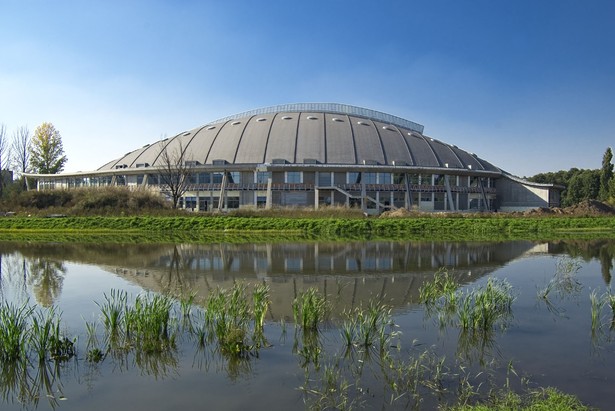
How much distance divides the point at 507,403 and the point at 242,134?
208 ft

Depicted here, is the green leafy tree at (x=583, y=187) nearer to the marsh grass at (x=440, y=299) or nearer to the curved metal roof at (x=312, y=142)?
the curved metal roof at (x=312, y=142)

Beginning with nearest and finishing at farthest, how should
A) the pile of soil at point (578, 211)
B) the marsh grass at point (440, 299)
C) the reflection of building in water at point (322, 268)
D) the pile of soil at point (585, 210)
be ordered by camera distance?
the marsh grass at point (440, 299) → the reflection of building in water at point (322, 268) → the pile of soil at point (578, 211) → the pile of soil at point (585, 210)

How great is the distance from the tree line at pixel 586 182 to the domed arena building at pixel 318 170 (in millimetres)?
19981

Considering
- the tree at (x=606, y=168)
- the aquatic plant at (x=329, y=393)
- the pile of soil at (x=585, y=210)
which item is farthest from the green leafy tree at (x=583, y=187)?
the aquatic plant at (x=329, y=393)

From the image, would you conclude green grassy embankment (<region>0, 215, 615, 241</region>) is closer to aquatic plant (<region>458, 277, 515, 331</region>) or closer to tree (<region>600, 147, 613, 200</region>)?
aquatic plant (<region>458, 277, 515, 331</region>)

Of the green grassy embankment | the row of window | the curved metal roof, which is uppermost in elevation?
the curved metal roof

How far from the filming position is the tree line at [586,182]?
276ft

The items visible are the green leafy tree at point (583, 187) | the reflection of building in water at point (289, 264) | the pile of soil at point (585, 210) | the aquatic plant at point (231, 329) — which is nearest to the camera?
the aquatic plant at point (231, 329)

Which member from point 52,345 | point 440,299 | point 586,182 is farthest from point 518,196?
point 52,345

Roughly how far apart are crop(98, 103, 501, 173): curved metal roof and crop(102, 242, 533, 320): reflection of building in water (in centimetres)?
3396

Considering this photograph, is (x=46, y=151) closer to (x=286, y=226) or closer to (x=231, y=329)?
(x=286, y=226)

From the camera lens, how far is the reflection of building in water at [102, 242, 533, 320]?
14615mm

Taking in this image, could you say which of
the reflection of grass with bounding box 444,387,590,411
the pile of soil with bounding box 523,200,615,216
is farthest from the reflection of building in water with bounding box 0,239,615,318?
the pile of soil with bounding box 523,200,615,216

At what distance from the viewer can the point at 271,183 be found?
198 ft
